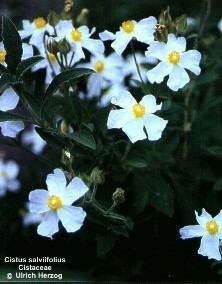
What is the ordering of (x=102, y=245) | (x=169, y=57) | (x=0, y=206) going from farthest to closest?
(x=0, y=206) → (x=102, y=245) → (x=169, y=57)

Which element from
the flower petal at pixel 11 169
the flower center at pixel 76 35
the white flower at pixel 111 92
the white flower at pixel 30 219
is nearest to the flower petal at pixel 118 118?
the flower center at pixel 76 35

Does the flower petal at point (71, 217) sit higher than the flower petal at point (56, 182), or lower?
lower

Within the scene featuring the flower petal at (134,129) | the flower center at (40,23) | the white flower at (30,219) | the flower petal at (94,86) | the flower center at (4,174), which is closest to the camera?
the flower petal at (134,129)

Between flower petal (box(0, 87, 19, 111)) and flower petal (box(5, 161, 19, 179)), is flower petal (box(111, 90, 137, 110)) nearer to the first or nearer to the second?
flower petal (box(0, 87, 19, 111))

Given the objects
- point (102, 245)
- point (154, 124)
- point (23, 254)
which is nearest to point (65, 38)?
point (154, 124)

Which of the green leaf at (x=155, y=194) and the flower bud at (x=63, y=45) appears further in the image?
the green leaf at (x=155, y=194)

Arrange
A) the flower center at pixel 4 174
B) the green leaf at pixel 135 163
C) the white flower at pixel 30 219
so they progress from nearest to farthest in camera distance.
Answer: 1. the green leaf at pixel 135 163
2. the white flower at pixel 30 219
3. the flower center at pixel 4 174

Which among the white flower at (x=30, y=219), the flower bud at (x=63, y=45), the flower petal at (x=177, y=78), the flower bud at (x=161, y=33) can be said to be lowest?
the white flower at (x=30, y=219)

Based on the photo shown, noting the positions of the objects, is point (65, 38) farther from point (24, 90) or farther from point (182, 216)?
point (182, 216)

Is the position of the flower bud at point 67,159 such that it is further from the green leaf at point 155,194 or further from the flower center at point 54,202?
the green leaf at point 155,194
